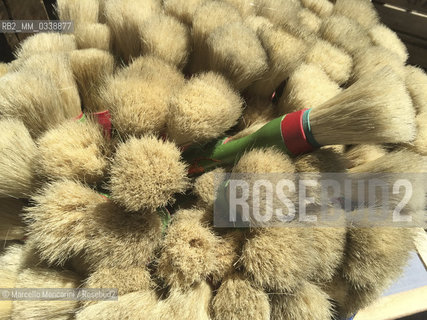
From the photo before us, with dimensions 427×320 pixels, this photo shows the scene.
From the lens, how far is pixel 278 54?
55 centimetres

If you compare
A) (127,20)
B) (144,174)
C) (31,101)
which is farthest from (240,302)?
(127,20)

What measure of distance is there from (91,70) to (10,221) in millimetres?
276

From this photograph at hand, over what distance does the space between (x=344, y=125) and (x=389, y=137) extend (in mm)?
57

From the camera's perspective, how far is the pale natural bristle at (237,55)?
1.72ft

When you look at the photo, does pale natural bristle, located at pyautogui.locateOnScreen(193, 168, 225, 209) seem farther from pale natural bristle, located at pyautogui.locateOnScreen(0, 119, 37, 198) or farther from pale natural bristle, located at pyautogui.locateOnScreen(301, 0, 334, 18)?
pale natural bristle, located at pyautogui.locateOnScreen(301, 0, 334, 18)

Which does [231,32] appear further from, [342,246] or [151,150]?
[342,246]

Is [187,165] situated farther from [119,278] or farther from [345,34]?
[345,34]

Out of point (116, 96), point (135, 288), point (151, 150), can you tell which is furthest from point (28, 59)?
point (135, 288)

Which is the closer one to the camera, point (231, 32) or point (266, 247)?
point (266, 247)

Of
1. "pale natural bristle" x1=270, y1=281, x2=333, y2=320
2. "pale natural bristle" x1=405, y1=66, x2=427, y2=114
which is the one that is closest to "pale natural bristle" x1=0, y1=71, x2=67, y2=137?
"pale natural bristle" x1=270, y1=281, x2=333, y2=320

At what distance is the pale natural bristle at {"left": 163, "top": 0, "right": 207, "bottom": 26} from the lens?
0.64 meters

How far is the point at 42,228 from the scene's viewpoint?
0.43 m

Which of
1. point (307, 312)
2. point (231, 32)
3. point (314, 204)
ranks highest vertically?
point (231, 32)

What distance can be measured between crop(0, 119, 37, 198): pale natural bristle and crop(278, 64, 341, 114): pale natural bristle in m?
0.40
